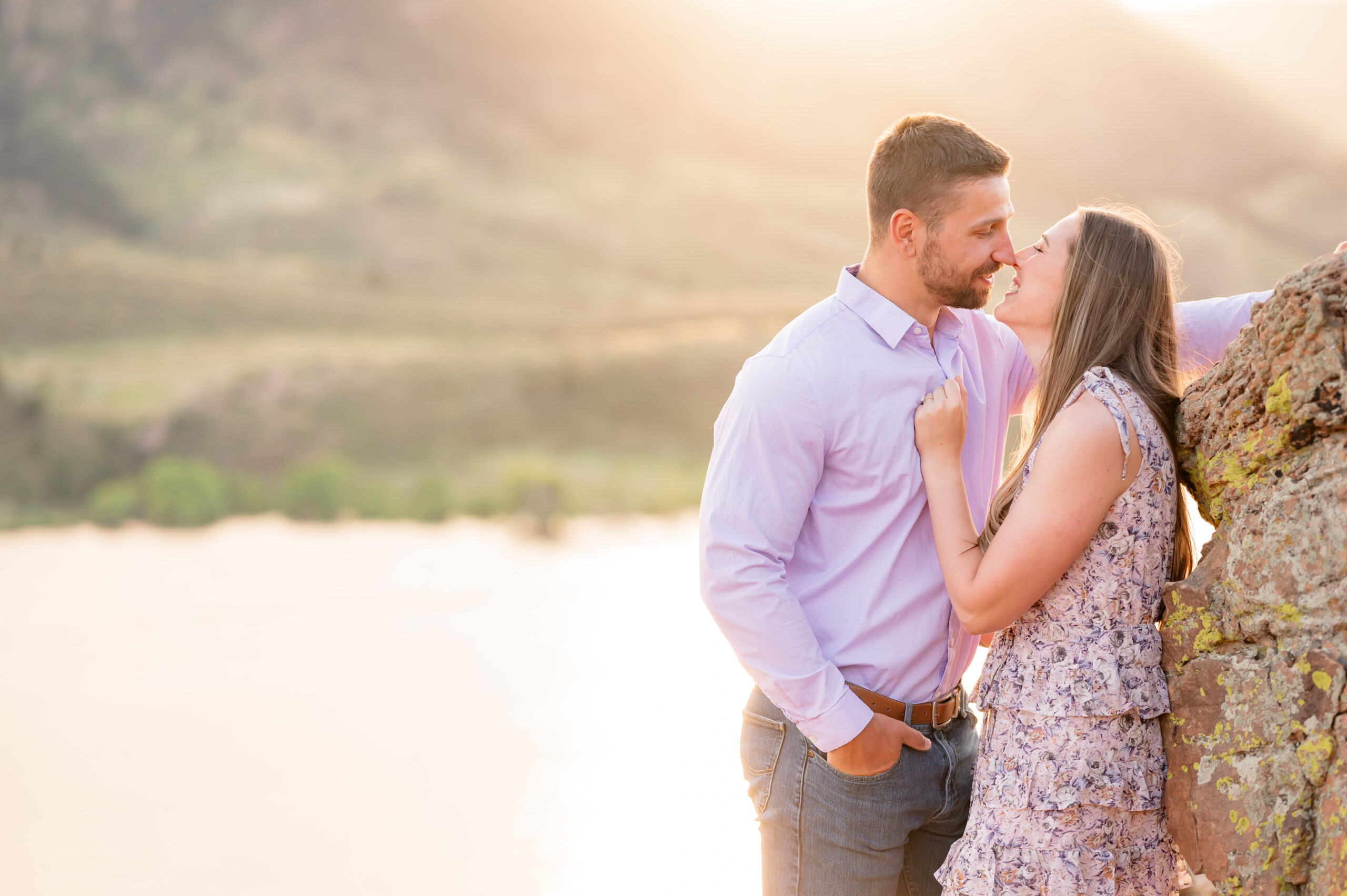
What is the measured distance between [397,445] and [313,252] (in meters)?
18.2

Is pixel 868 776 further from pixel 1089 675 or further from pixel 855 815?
pixel 1089 675

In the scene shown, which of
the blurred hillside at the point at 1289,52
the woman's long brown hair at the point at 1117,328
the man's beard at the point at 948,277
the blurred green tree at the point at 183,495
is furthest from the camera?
the blurred hillside at the point at 1289,52

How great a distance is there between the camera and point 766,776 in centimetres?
213

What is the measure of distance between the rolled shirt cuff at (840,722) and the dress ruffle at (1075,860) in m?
0.28

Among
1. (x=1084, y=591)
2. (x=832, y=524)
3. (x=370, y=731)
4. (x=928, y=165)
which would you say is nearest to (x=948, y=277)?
(x=928, y=165)

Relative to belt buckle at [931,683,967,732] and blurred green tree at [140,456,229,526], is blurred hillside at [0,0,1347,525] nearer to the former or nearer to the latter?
blurred green tree at [140,456,229,526]

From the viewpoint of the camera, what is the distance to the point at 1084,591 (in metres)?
1.80

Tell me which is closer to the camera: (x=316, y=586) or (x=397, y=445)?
(x=316, y=586)

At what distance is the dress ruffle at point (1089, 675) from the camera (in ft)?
5.80

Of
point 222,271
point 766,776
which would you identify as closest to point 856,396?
point 766,776

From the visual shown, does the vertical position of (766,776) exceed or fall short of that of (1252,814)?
it falls short

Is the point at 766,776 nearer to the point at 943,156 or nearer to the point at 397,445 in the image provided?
the point at 943,156

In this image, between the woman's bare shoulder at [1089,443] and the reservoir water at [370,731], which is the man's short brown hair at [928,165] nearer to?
the woman's bare shoulder at [1089,443]

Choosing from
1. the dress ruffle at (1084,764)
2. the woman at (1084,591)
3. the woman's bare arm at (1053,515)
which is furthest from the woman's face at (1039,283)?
the dress ruffle at (1084,764)
